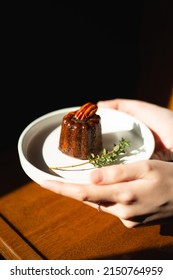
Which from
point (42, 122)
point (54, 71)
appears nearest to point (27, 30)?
point (54, 71)

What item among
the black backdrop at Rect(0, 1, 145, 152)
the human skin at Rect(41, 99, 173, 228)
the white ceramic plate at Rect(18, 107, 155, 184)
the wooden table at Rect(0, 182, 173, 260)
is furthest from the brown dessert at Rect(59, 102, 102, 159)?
the black backdrop at Rect(0, 1, 145, 152)

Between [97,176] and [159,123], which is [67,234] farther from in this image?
[159,123]

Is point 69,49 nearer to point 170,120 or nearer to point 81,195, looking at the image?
point 170,120

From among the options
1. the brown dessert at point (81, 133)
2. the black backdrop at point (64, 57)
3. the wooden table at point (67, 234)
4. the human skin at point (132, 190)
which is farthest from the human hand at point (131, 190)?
the black backdrop at point (64, 57)

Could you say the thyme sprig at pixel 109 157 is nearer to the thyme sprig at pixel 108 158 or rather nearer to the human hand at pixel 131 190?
the thyme sprig at pixel 108 158

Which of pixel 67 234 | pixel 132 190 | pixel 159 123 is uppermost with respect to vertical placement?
pixel 159 123

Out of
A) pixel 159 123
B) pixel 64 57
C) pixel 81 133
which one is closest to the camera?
pixel 81 133

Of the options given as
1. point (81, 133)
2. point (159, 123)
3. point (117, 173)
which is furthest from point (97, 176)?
point (159, 123)

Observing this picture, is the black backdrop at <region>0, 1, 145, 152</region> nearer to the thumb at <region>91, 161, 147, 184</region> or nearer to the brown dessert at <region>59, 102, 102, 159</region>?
the brown dessert at <region>59, 102, 102, 159</region>
